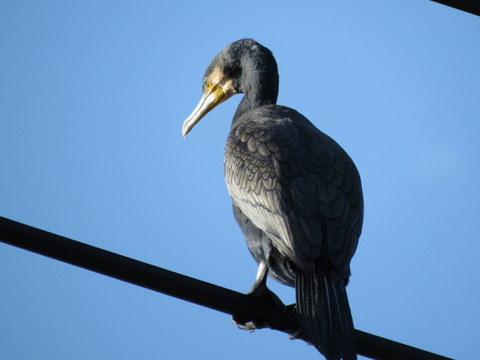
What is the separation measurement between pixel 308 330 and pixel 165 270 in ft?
3.48

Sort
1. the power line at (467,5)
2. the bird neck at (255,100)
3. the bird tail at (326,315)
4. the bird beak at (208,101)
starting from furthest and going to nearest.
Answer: the bird beak at (208,101) < the bird neck at (255,100) < the bird tail at (326,315) < the power line at (467,5)

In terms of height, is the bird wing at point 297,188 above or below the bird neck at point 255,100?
below

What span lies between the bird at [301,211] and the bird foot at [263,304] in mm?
46

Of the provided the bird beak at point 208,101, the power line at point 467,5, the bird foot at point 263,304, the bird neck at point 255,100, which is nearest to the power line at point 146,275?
the bird foot at point 263,304

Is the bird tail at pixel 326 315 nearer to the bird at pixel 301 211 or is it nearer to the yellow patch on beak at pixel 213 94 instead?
the bird at pixel 301 211

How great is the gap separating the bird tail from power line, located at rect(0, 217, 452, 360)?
34cm

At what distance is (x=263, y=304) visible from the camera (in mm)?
4438

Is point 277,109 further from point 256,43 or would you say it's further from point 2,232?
point 2,232

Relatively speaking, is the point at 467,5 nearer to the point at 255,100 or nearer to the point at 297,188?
the point at 297,188

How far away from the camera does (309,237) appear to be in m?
4.41

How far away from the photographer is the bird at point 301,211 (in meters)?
4.25

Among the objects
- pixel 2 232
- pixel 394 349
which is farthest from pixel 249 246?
pixel 2 232

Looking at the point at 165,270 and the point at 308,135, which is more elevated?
the point at 308,135

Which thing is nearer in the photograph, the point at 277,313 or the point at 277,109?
the point at 277,313
